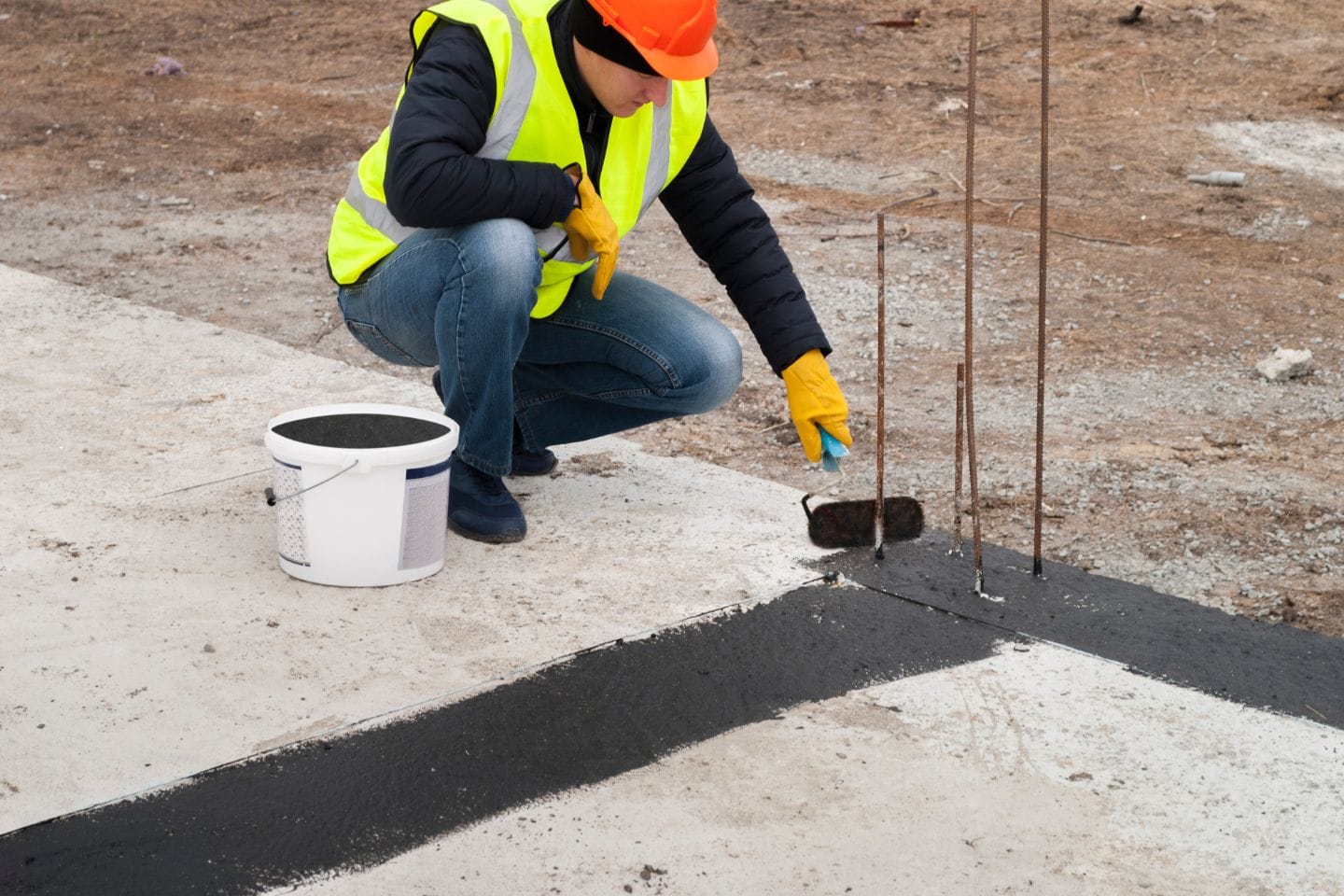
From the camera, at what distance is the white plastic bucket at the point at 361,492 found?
9.39 feet

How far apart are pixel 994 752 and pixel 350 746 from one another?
108cm

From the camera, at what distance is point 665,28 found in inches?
111

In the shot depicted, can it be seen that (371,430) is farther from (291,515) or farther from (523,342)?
(523,342)

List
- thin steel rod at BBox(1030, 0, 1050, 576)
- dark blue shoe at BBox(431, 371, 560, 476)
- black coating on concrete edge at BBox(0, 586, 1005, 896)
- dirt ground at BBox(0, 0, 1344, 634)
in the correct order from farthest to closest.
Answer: dirt ground at BBox(0, 0, 1344, 634) < dark blue shoe at BBox(431, 371, 560, 476) < thin steel rod at BBox(1030, 0, 1050, 576) < black coating on concrete edge at BBox(0, 586, 1005, 896)

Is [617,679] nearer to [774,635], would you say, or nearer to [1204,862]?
[774,635]

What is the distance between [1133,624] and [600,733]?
1151 millimetres

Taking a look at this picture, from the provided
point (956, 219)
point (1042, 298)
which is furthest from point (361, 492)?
point (956, 219)

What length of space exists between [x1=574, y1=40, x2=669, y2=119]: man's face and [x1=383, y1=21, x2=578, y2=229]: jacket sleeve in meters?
0.18

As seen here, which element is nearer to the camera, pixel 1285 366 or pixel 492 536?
pixel 492 536

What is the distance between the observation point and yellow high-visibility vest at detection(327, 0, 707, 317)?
9.82ft

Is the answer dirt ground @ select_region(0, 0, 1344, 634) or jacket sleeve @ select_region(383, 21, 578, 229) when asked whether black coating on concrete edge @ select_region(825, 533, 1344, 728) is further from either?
jacket sleeve @ select_region(383, 21, 578, 229)

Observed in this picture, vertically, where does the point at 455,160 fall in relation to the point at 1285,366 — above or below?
above

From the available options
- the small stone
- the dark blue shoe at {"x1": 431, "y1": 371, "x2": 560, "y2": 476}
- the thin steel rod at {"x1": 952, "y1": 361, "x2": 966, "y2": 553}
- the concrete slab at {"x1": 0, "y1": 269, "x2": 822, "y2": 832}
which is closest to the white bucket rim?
the concrete slab at {"x1": 0, "y1": 269, "x2": 822, "y2": 832}

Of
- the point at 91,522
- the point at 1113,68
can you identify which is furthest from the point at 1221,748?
the point at 1113,68
